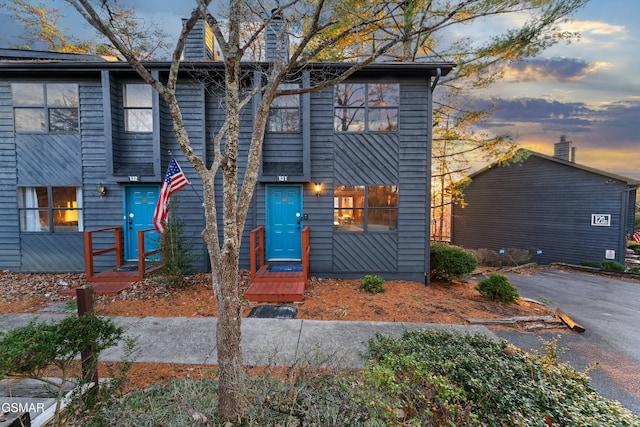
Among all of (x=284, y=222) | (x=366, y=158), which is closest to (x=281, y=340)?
(x=284, y=222)

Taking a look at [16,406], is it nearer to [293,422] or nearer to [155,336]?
[155,336]

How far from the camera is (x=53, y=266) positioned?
22.7 feet

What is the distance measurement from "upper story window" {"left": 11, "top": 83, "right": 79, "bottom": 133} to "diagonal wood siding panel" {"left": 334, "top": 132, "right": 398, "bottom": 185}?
23.3 ft

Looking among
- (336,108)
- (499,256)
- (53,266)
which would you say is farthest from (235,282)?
(499,256)

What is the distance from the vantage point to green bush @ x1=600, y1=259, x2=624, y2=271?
10.7m

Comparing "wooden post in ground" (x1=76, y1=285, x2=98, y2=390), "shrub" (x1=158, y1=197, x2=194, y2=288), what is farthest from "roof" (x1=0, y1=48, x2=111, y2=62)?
"wooden post in ground" (x1=76, y1=285, x2=98, y2=390)

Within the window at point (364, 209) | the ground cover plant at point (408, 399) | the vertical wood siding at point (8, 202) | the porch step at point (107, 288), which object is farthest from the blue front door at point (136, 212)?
the ground cover plant at point (408, 399)

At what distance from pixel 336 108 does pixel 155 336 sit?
618 cm

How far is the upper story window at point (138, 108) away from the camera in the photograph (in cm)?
681

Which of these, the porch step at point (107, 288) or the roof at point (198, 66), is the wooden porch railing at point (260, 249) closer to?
the porch step at point (107, 288)

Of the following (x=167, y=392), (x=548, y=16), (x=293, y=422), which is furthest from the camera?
(x=548, y=16)

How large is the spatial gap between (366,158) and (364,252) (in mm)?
2502

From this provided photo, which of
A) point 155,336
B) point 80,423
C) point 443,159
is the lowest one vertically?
point 155,336
